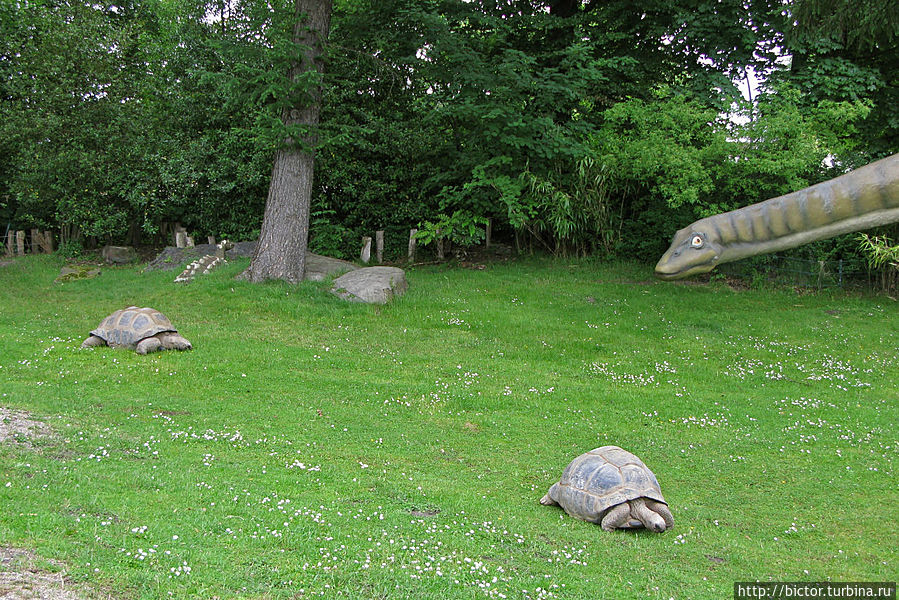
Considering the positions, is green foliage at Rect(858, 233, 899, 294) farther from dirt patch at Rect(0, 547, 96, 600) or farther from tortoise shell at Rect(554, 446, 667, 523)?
dirt patch at Rect(0, 547, 96, 600)

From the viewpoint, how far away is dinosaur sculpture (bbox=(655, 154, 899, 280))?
17.9 feet

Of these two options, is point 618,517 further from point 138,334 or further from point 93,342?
point 93,342

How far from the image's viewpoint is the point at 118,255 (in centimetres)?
2462

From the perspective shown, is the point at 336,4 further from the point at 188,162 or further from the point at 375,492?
the point at 375,492

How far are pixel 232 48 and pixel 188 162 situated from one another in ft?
24.6

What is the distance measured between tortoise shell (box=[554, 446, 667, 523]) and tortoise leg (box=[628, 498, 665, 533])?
117 mm

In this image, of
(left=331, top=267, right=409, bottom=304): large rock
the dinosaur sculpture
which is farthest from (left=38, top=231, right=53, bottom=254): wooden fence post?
the dinosaur sculpture

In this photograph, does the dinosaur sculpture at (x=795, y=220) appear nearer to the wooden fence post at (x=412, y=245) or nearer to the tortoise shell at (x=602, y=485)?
the tortoise shell at (x=602, y=485)

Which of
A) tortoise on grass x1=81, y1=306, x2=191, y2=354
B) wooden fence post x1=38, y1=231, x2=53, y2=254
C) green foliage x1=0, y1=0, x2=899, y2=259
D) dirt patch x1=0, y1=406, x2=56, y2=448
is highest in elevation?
green foliage x1=0, y1=0, x2=899, y2=259

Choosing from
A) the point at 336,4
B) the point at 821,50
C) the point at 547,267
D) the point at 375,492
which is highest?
the point at 336,4

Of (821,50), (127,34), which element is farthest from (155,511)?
(127,34)

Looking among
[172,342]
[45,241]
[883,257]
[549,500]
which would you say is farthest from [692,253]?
[45,241]

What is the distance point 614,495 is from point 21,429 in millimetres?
6720

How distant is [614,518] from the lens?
22.1ft
